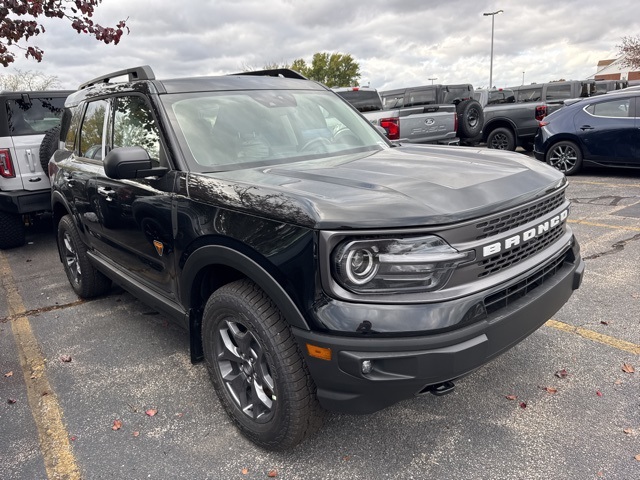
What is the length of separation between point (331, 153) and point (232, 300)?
130cm

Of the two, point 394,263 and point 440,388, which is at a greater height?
point 394,263

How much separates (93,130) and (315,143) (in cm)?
200

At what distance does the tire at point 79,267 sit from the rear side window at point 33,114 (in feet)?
7.70

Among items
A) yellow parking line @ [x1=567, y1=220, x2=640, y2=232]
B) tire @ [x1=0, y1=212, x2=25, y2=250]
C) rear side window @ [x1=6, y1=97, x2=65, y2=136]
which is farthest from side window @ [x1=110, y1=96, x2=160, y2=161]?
yellow parking line @ [x1=567, y1=220, x2=640, y2=232]

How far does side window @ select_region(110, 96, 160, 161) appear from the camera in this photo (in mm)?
3092

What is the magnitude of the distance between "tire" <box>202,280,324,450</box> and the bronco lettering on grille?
0.94 metres

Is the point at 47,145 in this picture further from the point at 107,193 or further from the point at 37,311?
the point at 107,193

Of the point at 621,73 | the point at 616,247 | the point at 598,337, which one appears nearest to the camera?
the point at 598,337

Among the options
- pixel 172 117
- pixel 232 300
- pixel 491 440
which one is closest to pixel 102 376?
pixel 232 300

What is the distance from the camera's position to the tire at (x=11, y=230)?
6605mm

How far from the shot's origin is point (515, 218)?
230cm

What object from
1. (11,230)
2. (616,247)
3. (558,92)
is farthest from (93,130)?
(558,92)

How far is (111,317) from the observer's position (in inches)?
172

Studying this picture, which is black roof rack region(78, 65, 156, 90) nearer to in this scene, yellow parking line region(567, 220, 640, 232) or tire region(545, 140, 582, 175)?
yellow parking line region(567, 220, 640, 232)
